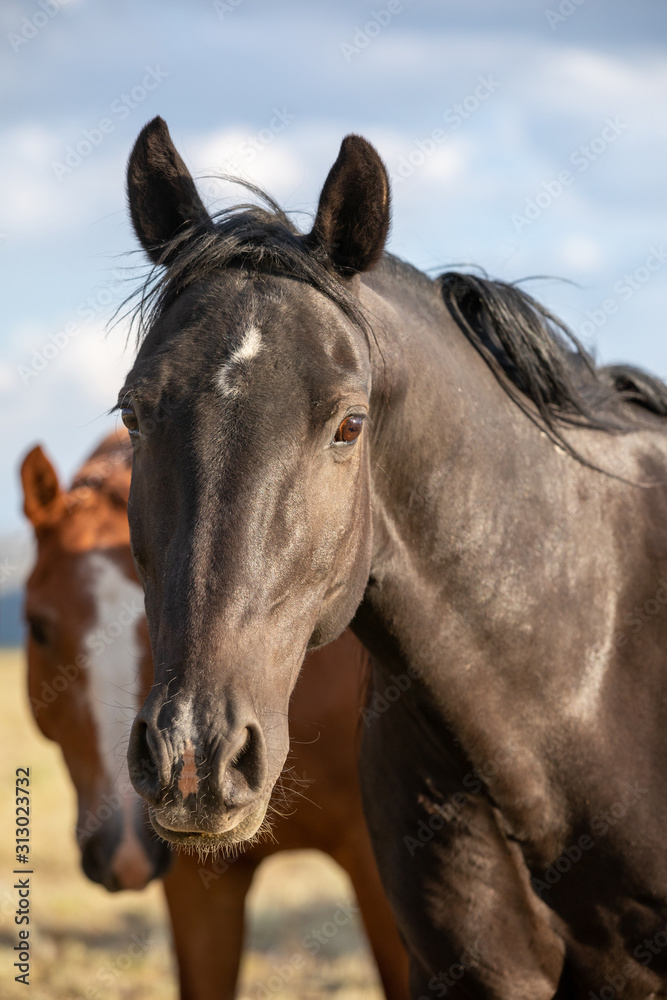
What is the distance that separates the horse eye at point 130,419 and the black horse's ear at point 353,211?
72 centimetres

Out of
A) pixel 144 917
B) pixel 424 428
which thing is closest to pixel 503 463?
pixel 424 428

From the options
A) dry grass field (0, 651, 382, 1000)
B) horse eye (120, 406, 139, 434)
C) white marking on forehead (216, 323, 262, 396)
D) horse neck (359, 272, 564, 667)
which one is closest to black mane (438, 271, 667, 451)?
horse neck (359, 272, 564, 667)

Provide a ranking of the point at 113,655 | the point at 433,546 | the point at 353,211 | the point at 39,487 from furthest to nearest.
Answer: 1. the point at 39,487
2. the point at 113,655
3. the point at 433,546
4. the point at 353,211

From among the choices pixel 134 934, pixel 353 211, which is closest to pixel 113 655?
pixel 353 211

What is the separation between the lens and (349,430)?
245cm

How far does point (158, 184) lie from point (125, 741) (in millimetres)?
2535

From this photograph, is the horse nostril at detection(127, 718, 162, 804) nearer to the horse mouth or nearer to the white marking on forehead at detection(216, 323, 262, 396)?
the horse mouth

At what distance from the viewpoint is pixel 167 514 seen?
2320mm

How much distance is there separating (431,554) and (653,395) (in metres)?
1.21

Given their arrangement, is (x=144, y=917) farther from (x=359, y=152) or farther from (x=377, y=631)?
(x=359, y=152)

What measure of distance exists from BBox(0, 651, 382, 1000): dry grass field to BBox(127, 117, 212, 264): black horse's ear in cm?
423

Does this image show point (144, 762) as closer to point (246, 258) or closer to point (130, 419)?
point (130, 419)

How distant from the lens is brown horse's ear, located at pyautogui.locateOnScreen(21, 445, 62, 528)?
509cm

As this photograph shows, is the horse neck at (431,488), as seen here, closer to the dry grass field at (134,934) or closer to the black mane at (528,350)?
the black mane at (528,350)
